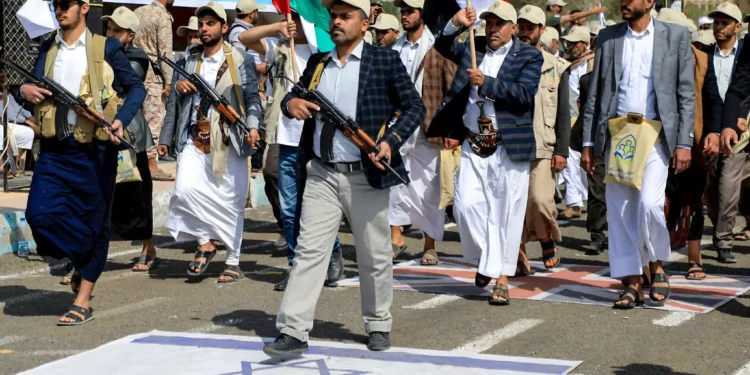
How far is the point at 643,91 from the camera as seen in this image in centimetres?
902

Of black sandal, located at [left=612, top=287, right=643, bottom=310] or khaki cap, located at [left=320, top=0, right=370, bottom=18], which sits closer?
khaki cap, located at [left=320, top=0, right=370, bottom=18]

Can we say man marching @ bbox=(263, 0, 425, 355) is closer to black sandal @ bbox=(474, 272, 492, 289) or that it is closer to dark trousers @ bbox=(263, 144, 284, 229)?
black sandal @ bbox=(474, 272, 492, 289)

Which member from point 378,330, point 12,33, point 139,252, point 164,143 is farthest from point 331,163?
point 12,33

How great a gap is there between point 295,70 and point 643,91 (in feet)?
8.27

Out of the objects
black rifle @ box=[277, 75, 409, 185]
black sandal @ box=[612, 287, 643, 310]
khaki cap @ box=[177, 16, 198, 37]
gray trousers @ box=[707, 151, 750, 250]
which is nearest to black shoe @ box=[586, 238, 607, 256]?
gray trousers @ box=[707, 151, 750, 250]

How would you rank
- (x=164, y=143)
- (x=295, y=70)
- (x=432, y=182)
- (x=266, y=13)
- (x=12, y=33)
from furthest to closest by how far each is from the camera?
(x=266, y=13) < (x=12, y=33) < (x=432, y=182) < (x=164, y=143) < (x=295, y=70)

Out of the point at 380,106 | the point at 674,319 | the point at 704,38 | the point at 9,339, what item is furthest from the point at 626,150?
the point at 704,38

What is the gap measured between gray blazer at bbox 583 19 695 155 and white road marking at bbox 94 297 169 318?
3256 millimetres

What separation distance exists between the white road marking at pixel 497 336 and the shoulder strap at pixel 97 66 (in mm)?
2911

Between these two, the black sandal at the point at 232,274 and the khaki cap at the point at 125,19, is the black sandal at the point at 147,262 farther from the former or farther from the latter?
the khaki cap at the point at 125,19

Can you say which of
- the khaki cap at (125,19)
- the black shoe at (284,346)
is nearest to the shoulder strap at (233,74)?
the khaki cap at (125,19)

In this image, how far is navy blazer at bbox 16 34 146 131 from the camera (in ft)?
29.0

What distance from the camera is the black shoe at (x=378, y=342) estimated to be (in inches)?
302

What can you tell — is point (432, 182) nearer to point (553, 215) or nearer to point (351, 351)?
point (553, 215)
